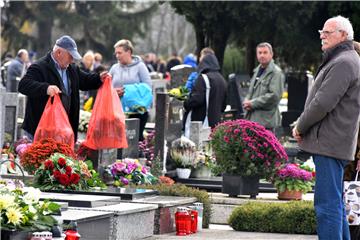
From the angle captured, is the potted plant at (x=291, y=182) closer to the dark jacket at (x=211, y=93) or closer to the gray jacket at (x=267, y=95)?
the gray jacket at (x=267, y=95)

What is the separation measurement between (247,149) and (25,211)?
5001 millimetres

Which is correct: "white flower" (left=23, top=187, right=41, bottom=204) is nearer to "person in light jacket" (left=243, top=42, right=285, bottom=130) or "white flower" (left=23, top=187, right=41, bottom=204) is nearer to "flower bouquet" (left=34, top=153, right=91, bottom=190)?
"flower bouquet" (left=34, top=153, right=91, bottom=190)

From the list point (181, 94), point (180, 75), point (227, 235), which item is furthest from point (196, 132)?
point (227, 235)

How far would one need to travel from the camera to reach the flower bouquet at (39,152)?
37.7ft

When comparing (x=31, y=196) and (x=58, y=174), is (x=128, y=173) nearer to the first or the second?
(x=58, y=174)

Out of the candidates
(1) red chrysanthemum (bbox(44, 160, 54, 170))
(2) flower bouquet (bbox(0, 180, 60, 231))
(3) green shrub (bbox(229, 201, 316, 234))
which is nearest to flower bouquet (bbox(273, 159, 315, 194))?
(3) green shrub (bbox(229, 201, 316, 234))

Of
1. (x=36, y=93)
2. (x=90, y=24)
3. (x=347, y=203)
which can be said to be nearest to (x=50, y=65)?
(x=36, y=93)

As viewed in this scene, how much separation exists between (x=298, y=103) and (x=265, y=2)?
237 cm

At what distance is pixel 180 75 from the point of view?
20906 mm

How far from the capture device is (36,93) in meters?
12.1

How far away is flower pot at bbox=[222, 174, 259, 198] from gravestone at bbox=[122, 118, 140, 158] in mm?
1817

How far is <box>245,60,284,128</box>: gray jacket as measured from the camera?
632 inches

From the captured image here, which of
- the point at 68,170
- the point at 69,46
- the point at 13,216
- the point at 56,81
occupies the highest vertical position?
the point at 69,46

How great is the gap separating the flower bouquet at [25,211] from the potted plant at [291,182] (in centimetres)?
505
